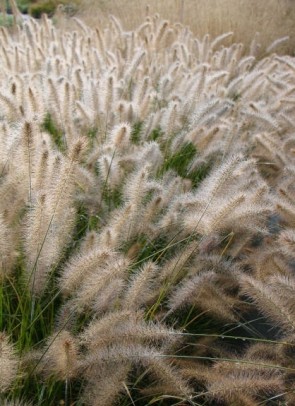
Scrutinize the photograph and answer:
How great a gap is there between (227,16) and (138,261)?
720cm

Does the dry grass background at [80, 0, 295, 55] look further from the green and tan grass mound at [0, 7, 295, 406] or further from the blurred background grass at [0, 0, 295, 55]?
the green and tan grass mound at [0, 7, 295, 406]

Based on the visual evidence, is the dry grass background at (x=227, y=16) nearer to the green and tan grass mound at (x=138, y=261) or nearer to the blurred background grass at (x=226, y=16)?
the blurred background grass at (x=226, y=16)

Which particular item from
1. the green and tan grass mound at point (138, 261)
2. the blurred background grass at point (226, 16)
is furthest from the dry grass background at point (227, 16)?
the green and tan grass mound at point (138, 261)

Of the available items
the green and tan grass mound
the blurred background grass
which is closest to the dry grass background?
the blurred background grass

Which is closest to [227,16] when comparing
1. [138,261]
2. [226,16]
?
[226,16]

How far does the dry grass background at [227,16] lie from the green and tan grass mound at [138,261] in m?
5.34

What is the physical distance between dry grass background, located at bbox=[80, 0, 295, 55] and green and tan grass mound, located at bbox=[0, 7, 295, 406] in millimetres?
5342

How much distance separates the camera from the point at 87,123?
3252 millimetres

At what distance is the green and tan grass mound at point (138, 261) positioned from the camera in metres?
1.65

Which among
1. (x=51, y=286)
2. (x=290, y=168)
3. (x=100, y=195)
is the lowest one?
(x=51, y=286)

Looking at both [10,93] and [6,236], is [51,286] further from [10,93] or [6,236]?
[10,93]

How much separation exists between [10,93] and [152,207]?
132 cm

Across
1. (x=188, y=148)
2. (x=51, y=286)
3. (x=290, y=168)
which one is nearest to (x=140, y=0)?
(x=188, y=148)

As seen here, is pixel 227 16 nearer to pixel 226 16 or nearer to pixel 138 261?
pixel 226 16
